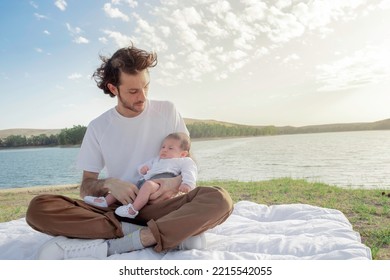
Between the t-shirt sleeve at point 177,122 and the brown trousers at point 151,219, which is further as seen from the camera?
the t-shirt sleeve at point 177,122

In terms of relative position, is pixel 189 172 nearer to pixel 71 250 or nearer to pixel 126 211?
pixel 126 211

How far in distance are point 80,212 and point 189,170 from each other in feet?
2.26

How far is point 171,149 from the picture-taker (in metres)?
2.50

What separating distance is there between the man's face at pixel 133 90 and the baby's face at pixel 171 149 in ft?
1.01

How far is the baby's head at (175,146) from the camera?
98.1 inches

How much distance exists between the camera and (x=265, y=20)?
4688 mm

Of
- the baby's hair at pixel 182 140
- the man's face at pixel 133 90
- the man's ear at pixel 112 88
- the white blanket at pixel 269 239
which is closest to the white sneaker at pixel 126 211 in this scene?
the white blanket at pixel 269 239

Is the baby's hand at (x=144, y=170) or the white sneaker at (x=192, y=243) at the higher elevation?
the baby's hand at (x=144, y=170)

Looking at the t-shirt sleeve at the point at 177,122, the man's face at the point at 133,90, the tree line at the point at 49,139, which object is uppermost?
the man's face at the point at 133,90

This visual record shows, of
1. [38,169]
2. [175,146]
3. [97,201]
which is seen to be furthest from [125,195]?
[38,169]

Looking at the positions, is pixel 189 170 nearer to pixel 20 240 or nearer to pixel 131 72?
pixel 131 72

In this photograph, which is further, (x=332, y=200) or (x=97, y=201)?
(x=332, y=200)

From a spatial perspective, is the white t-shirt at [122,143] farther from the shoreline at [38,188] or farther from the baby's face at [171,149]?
the shoreline at [38,188]

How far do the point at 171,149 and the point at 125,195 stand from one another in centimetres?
44
